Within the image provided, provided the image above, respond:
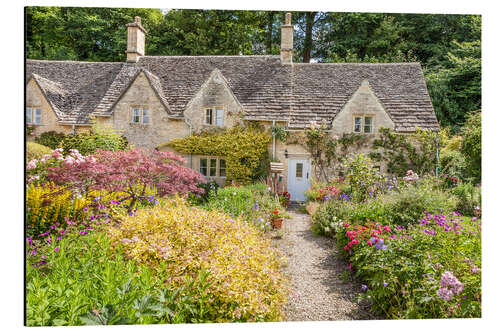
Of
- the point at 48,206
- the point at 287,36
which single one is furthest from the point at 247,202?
the point at 48,206

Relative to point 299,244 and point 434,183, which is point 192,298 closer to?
point 299,244

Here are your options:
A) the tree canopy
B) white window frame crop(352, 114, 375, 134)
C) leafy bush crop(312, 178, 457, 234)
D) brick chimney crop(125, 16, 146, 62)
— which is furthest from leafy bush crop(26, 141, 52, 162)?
white window frame crop(352, 114, 375, 134)

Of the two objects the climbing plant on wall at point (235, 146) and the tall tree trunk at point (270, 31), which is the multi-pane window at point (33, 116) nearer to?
the climbing plant on wall at point (235, 146)

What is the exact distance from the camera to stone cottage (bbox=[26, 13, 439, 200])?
7.09 meters

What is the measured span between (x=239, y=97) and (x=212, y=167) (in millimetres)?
2561

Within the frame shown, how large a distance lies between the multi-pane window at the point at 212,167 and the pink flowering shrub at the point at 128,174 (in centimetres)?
81

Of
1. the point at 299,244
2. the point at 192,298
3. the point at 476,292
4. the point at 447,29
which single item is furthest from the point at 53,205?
the point at 447,29

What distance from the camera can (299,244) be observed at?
7000 millimetres

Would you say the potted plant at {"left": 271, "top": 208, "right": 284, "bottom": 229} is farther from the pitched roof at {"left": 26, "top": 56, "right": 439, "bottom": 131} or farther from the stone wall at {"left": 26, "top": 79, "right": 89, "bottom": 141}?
the stone wall at {"left": 26, "top": 79, "right": 89, "bottom": 141}

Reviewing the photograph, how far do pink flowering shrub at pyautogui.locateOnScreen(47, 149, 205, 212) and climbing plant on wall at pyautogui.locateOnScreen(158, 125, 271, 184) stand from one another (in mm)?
1030


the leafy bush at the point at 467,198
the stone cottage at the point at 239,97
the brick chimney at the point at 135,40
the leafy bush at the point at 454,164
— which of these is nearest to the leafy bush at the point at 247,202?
the stone cottage at the point at 239,97

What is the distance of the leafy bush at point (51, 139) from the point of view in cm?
518

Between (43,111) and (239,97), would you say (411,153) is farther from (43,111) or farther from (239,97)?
(43,111)

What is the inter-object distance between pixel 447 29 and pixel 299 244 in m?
5.11
